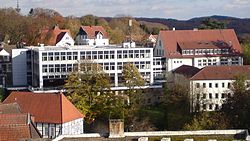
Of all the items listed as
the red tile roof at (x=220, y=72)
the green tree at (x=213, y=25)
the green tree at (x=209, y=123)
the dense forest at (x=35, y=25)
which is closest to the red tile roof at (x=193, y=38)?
the red tile roof at (x=220, y=72)

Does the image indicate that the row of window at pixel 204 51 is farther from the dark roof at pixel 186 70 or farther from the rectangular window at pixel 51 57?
the rectangular window at pixel 51 57

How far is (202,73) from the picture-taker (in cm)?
5306

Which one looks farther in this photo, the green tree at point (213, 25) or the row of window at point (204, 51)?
the green tree at point (213, 25)

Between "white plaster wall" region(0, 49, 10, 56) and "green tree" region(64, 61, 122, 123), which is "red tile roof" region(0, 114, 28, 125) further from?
"white plaster wall" region(0, 49, 10, 56)

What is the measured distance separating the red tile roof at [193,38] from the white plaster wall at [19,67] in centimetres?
1672

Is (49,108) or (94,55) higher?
(94,55)

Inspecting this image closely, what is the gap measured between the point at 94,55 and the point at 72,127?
71.6ft

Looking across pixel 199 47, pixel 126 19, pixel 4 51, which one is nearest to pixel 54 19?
pixel 126 19

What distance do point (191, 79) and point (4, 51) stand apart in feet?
84.6

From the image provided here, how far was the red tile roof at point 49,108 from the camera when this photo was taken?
118 ft

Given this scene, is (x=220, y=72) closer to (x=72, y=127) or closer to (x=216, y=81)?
(x=216, y=81)

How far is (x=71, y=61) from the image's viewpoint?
56812 mm

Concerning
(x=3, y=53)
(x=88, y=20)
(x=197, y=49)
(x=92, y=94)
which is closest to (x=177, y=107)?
(x=92, y=94)

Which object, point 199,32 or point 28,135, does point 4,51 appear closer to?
point 199,32
